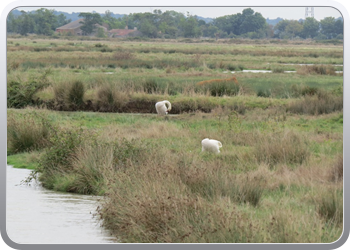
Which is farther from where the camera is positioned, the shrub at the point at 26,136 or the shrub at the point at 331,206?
the shrub at the point at 26,136

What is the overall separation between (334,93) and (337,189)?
1604 cm

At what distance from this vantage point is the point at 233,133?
16547 mm

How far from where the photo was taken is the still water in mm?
9141

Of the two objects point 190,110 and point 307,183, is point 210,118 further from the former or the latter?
point 307,183

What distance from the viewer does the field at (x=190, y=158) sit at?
8039 millimetres

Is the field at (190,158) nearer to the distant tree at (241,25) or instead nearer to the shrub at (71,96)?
the shrub at (71,96)

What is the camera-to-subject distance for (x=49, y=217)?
10430mm

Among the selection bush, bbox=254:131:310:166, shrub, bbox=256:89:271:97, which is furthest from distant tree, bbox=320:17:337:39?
shrub, bbox=256:89:271:97

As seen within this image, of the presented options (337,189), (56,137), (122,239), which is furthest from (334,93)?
(122,239)

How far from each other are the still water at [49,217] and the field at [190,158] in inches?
12.6

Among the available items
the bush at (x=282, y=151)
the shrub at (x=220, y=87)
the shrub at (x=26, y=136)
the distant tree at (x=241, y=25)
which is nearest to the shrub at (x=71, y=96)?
the shrub at (x=220, y=87)

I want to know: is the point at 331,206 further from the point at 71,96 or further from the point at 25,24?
the point at 25,24

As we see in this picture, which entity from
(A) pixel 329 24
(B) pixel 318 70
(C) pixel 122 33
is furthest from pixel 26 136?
(C) pixel 122 33

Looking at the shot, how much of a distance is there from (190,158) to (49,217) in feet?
11.7
